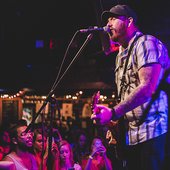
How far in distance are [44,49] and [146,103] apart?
14.7 meters

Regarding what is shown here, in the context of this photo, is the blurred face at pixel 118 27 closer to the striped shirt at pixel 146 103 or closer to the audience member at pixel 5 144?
the striped shirt at pixel 146 103

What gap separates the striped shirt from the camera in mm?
2496

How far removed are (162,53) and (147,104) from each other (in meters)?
0.38

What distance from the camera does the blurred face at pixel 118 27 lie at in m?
2.79

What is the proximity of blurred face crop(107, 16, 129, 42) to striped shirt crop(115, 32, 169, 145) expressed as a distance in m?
0.17

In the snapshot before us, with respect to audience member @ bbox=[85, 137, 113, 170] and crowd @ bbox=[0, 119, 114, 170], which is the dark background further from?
crowd @ bbox=[0, 119, 114, 170]

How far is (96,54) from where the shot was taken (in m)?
13.5

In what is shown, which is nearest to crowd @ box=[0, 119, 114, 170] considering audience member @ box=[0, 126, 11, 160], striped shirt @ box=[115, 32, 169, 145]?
audience member @ box=[0, 126, 11, 160]

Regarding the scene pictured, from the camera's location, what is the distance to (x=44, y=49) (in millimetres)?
16922

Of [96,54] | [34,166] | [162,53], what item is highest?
[96,54]

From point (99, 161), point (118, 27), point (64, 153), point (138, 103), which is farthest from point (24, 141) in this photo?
point (138, 103)

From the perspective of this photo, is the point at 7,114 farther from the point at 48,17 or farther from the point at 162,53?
the point at 162,53

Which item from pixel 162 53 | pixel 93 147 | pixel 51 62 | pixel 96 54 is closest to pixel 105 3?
pixel 162 53

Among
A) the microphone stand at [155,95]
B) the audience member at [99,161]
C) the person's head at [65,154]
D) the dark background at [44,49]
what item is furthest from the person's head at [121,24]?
the dark background at [44,49]
